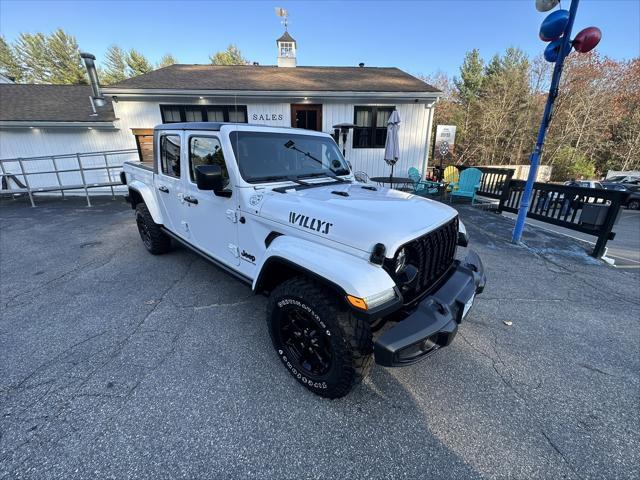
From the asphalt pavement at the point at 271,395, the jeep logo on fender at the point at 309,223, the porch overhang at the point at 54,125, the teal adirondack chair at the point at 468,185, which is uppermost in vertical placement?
the porch overhang at the point at 54,125

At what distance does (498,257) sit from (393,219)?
4008mm

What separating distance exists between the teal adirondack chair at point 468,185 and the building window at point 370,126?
319 centimetres

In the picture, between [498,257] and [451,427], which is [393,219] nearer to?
[451,427]

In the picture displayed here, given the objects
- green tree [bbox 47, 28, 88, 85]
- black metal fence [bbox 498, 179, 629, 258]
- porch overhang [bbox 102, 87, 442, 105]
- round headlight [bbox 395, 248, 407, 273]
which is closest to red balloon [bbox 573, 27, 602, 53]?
black metal fence [bbox 498, 179, 629, 258]

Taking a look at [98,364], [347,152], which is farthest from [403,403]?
[347,152]

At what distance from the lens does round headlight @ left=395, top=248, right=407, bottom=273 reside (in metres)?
1.78

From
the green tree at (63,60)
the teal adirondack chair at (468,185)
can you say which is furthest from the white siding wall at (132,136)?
the green tree at (63,60)

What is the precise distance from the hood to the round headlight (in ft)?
0.38

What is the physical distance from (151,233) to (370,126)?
342 inches

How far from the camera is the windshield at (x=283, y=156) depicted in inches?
100

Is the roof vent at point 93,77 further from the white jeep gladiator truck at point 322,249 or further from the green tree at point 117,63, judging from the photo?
the green tree at point 117,63

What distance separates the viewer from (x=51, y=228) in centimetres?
626

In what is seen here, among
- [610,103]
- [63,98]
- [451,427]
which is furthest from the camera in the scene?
[610,103]

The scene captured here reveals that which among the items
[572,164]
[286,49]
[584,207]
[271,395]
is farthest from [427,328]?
[572,164]
